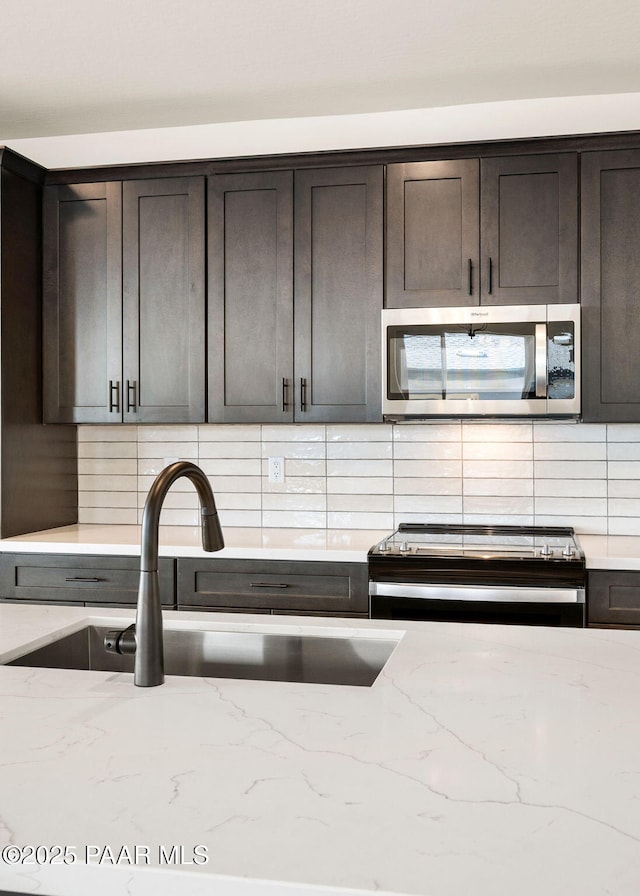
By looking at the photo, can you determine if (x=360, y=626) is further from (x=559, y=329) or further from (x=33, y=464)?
(x=33, y=464)

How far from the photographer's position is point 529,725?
106 centimetres

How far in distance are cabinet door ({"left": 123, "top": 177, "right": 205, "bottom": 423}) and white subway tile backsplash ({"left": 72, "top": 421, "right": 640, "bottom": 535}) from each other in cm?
35

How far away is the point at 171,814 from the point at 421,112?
302cm

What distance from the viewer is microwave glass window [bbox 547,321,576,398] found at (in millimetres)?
2881

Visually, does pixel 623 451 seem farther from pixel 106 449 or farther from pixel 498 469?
pixel 106 449

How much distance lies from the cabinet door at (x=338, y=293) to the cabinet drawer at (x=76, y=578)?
2.80ft

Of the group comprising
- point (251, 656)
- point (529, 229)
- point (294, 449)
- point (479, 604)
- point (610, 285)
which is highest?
point (529, 229)

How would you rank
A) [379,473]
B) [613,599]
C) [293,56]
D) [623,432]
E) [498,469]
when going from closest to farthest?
[613,599] → [293,56] → [623,432] → [498,469] → [379,473]

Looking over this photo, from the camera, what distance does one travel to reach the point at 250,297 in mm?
3193

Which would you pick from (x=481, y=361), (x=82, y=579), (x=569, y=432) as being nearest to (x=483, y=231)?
(x=481, y=361)

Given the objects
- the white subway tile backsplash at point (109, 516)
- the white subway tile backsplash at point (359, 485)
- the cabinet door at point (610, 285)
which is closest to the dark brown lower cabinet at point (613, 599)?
A: the cabinet door at point (610, 285)

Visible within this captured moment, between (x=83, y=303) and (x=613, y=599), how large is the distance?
92.2 inches

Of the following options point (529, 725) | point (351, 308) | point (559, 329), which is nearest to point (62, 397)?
point (351, 308)

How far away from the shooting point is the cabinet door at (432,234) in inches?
118
